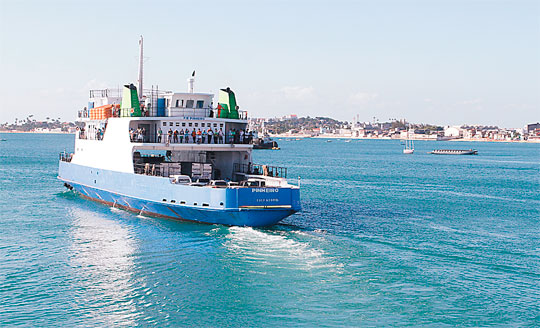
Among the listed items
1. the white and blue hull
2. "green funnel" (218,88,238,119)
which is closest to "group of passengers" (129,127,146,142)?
the white and blue hull

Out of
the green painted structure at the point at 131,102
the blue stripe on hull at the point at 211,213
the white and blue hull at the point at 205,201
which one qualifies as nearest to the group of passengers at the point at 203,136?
the green painted structure at the point at 131,102

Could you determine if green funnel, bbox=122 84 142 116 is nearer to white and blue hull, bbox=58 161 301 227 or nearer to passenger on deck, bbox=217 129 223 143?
white and blue hull, bbox=58 161 301 227

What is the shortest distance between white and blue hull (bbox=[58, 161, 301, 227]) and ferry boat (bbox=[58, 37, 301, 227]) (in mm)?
45

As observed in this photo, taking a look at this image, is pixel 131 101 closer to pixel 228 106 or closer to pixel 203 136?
pixel 203 136

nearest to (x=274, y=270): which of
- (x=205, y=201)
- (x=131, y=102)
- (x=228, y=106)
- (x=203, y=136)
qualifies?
(x=205, y=201)

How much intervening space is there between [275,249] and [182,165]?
42.3ft

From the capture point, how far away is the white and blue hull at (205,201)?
26.7 m

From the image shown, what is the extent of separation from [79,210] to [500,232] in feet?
77.4

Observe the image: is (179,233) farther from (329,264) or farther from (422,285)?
(422,285)

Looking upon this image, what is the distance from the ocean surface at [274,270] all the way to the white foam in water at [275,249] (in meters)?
0.07

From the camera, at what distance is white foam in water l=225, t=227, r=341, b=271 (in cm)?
2180

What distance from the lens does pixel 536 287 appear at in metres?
20.2

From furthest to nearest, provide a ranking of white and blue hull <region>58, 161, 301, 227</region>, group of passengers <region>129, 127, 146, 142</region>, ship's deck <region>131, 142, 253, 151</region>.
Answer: group of passengers <region>129, 127, 146, 142</region> < ship's deck <region>131, 142, 253, 151</region> < white and blue hull <region>58, 161, 301, 227</region>

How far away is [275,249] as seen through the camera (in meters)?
23.6
